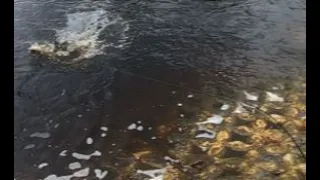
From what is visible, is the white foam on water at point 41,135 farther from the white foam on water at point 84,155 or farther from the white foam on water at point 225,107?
the white foam on water at point 225,107

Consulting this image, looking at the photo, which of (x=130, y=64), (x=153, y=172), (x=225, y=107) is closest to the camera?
(x=153, y=172)

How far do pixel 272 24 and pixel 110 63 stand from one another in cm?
261

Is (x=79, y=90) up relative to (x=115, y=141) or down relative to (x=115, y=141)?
up

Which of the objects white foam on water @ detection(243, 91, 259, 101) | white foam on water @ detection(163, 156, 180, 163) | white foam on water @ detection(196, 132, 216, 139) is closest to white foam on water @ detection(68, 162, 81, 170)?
white foam on water @ detection(163, 156, 180, 163)

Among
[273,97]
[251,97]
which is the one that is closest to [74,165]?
[251,97]

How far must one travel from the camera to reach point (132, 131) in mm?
4660

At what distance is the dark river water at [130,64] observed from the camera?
4637 millimetres

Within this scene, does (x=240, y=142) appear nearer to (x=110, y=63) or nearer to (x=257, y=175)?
(x=257, y=175)

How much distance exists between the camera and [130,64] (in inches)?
225

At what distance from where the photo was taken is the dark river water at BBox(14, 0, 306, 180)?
183 inches

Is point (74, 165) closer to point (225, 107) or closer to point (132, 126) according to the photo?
point (132, 126)

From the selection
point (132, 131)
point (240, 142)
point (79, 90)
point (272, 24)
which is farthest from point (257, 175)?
point (272, 24)

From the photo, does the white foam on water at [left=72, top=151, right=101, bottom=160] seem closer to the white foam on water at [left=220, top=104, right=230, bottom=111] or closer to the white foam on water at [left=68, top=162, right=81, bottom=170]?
the white foam on water at [left=68, top=162, right=81, bottom=170]

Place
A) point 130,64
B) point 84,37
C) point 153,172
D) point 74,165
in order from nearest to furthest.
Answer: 1. point 153,172
2. point 74,165
3. point 130,64
4. point 84,37
